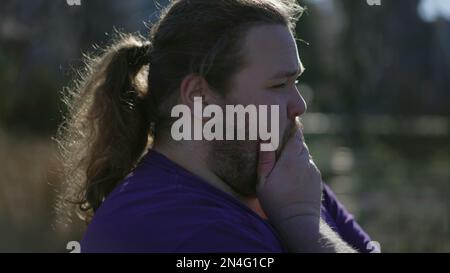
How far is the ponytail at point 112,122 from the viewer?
2527mm

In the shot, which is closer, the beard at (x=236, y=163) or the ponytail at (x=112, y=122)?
the beard at (x=236, y=163)

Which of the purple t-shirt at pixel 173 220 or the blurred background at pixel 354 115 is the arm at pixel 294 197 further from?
the blurred background at pixel 354 115

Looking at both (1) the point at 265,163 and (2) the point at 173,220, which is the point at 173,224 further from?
(1) the point at 265,163

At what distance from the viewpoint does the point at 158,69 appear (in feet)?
8.20

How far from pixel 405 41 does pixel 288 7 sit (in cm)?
918

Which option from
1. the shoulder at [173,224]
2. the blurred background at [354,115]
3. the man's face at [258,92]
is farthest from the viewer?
the blurred background at [354,115]

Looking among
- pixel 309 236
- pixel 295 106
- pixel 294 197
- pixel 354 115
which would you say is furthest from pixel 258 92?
pixel 354 115

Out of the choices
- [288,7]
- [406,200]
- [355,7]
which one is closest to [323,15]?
[355,7]

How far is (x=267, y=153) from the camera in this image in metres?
2.36

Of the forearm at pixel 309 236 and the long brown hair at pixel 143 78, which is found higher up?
the long brown hair at pixel 143 78

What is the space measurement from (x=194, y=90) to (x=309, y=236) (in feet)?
1.93

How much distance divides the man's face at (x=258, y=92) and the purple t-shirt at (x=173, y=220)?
12 cm

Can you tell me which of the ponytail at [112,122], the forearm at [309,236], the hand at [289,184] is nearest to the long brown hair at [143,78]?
the ponytail at [112,122]
